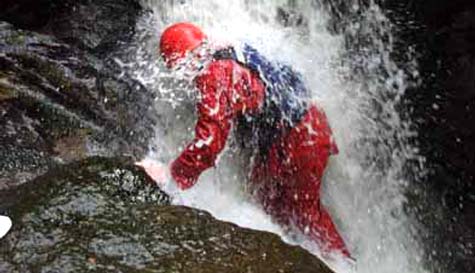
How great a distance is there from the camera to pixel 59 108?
17.4ft

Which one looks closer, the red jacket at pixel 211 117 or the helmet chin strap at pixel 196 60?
the red jacket at pixel 211 117

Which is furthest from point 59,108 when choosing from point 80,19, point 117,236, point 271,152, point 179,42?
point 117,236

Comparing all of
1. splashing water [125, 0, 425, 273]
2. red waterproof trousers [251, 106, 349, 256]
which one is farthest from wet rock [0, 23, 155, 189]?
red waterproof trousers [251, 106, 349, 256]

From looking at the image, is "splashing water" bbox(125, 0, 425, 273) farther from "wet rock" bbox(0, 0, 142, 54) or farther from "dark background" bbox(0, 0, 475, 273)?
"wet rock" bbox(0, 0, 142, 54)

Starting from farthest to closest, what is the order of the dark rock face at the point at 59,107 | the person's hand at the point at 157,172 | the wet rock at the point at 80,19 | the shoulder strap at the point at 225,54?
the wet rock at the point at 80,19
the dark rock face at the point at 59,107
the shoulder strap at the point at 225,54
the person's hand at the point at 157,172

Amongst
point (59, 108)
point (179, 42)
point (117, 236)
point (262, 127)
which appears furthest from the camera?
point (59, 108)

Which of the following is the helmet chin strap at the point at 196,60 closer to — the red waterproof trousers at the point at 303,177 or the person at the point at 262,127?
the person at the point at 262,127

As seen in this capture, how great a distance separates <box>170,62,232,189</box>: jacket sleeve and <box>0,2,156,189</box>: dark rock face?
2.99ft

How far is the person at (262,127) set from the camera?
435 centimetres

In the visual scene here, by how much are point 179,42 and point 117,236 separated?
1934 mm

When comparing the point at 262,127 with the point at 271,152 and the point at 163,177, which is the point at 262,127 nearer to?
the point at 271,152

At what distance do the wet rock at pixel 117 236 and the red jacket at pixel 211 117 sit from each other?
2.21ft

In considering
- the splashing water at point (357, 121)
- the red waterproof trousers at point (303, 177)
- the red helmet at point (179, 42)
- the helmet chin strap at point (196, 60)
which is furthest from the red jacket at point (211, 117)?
the splashing water at point (357, 121)

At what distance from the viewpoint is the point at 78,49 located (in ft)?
21.1
